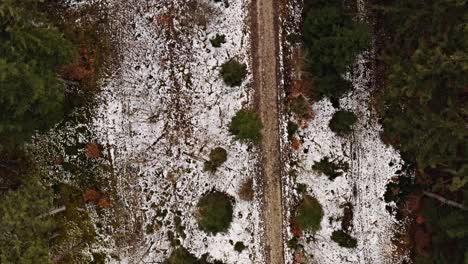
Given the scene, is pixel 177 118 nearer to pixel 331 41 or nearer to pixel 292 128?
pixel 292 128

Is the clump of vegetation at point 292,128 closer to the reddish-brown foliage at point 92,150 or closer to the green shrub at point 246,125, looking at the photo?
the green shrub at point 246,125

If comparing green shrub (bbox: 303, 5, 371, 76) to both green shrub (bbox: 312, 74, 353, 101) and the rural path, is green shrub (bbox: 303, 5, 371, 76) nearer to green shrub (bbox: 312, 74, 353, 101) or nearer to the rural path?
green shrub (bbox: 312, 74, 353, 101)

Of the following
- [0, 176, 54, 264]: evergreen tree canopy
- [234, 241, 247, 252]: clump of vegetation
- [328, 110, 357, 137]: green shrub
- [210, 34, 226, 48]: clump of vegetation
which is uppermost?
[210, 34, 226, 48]: clump of vegetation

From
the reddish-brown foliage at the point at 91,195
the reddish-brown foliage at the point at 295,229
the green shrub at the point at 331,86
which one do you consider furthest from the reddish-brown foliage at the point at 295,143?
the reddish-brown foliage at the point at 91,195

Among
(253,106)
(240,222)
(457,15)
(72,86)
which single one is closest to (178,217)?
(240,222)

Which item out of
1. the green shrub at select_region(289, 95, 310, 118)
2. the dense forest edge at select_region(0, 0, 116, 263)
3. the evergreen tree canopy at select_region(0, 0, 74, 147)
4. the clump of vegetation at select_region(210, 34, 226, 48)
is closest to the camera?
the evergreen tree canopy at select_region(0, 0, 74, 147)

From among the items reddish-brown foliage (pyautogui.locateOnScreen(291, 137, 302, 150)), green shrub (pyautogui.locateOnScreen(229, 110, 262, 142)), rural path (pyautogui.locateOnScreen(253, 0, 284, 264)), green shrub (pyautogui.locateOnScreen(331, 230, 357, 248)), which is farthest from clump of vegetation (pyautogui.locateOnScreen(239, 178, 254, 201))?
green shrub (pyautogui.locateOnScreen(331, 230, 357, 248))
